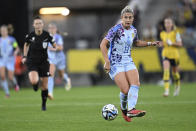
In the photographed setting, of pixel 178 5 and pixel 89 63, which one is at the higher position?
pixel 178 5

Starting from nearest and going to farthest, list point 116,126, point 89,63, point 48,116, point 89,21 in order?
point 116,126 < point 48,116 < point 89,63 < point 89,21

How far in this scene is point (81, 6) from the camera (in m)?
35.4

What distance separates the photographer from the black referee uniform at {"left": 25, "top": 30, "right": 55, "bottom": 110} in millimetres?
15641

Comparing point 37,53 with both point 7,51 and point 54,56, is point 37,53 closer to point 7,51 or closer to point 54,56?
point 54,56

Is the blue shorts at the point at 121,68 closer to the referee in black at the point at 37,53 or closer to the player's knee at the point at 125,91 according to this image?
the player's knee at the point at 125,91

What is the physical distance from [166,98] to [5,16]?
49.9 feet

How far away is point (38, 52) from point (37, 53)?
1.4 inches

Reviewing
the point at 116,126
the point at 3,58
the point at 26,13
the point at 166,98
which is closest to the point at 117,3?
the point at 26,13

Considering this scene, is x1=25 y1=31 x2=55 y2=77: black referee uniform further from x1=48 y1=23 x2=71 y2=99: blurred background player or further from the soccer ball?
the soccer ball

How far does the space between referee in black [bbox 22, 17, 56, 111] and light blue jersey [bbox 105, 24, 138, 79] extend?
324 cm

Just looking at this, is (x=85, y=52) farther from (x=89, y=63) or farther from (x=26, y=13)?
(x=26, y=13)

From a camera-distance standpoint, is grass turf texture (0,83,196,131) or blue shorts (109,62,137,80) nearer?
grass turf texture (0,83,196,131)

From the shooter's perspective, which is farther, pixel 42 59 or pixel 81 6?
pixel 81 6

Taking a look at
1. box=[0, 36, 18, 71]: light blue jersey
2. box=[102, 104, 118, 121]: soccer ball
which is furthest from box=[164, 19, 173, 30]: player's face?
box=[102, 104, 118, 121]: soccer ball
